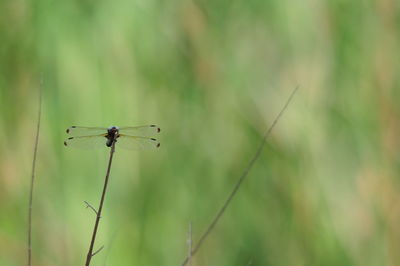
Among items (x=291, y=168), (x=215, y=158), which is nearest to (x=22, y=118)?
(x=215, y=158)

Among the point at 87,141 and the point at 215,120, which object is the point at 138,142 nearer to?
the point at 87,141

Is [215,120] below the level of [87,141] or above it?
above

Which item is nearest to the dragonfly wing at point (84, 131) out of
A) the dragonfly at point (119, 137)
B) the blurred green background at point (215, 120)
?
the dragonfly at point (119, 137)

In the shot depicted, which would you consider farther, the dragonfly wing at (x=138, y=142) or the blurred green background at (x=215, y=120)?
the blurred green background at (x=215, y=120)

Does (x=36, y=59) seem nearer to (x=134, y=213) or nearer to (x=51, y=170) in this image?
(x=51, y=170)

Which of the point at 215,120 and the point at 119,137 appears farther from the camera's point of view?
the point at 215,120

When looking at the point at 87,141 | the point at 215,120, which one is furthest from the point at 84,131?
the point at 215,120

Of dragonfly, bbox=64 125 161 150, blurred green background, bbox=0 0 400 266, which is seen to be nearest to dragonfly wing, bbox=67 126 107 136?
dragonfly, bbox=64 125 161 150

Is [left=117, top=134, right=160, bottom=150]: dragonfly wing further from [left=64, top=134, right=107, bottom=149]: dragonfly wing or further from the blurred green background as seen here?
the blurred green background

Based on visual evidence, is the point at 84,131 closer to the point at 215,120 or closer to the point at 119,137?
the point at 119,137

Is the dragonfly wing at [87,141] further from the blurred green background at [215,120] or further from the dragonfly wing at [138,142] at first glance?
the blurred green background at [215,120]

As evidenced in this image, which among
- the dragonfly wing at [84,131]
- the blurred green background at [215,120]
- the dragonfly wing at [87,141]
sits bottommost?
the dragonfly wing at [87,141]
